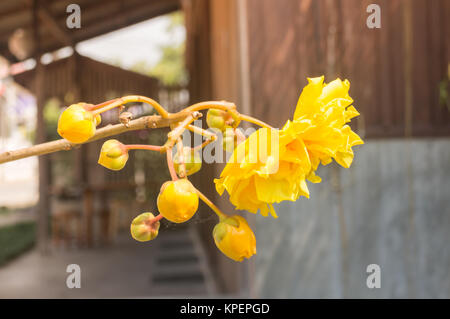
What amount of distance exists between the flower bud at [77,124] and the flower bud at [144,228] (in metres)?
0.10

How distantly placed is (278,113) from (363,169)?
56 cm

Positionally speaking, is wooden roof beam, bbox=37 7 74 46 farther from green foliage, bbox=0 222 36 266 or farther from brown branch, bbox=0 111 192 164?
brown branch, bbox=0 111 192 164

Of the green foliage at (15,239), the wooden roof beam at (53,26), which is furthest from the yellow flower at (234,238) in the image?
the wooden roof beam at (53,26)

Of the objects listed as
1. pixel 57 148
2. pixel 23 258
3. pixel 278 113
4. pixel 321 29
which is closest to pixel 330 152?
pixel 57 148

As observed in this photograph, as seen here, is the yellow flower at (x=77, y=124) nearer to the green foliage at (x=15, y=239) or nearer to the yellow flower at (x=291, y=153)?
the yellow flower at (x=291, y=153)

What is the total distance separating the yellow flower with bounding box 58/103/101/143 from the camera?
421 millimetres

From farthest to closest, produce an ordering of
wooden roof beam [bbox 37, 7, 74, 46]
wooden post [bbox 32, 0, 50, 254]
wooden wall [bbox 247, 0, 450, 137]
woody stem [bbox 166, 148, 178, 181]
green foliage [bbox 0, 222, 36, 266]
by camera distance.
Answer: green foliage [bbox 0, 222, 36, 266], wooden roof beam [bbox 37, 7, 74, 46], wooden post [bbox 32, 0, 50, 254], wooden wall [bbox 247, 0, 450, 137], woody stem [bbox 166, 148, 178, 181]

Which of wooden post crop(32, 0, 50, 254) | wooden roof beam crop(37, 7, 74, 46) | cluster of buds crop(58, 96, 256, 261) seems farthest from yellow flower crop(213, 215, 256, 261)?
wooden roof beam crop(37, 7, 74, 46)

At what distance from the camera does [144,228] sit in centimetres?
47

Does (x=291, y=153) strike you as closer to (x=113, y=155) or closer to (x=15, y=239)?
(x=113, y=155)

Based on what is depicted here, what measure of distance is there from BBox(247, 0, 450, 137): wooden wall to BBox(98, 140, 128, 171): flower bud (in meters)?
1.87

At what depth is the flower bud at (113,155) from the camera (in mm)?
454

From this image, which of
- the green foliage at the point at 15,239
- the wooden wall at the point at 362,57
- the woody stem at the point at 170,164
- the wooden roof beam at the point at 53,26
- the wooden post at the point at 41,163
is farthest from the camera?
the green foliage at the point at 15,239

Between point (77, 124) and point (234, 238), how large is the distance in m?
0.18
